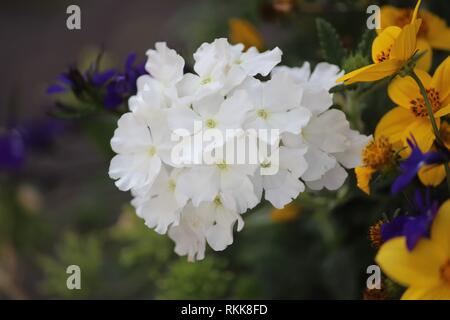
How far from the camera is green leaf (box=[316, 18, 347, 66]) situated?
0.69 m

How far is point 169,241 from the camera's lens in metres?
1.04

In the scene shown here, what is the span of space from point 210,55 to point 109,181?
2.03 feet

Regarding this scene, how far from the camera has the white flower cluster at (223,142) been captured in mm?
589

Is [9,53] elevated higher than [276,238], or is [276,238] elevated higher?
[9,53]

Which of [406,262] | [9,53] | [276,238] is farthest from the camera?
[9,53]

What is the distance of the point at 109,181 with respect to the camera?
1204mm

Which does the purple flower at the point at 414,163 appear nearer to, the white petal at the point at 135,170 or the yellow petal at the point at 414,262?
the yellow petal at the point at 414,262

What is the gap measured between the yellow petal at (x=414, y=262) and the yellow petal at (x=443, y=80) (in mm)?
180

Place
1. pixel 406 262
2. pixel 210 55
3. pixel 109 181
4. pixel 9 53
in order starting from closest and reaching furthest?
pixel 406 262, pixel 210 55, pixel 109 181, pixel 9 53

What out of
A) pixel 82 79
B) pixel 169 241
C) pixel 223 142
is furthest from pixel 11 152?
pixel 223 142

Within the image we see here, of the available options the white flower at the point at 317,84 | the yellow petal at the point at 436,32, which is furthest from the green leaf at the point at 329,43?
the yellow petal at the point at 436,32

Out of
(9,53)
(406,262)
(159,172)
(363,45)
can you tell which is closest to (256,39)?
(363,45)

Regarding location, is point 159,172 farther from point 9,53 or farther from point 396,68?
point 9,53
